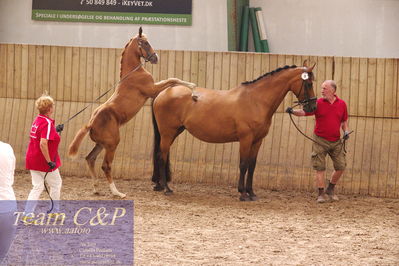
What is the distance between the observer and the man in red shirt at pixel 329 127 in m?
9.09

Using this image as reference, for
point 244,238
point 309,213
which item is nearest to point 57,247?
point 244,238

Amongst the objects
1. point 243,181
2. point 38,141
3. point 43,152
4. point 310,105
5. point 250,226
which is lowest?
point 250,226

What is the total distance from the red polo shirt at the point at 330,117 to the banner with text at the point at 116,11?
3.81 m

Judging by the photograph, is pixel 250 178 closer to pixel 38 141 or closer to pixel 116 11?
pixel 38 141

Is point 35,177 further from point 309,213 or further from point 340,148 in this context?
point 340,148

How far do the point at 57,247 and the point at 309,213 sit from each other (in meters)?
3.71

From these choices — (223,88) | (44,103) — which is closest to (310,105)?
(223,88)

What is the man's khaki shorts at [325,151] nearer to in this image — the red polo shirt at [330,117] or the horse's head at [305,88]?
the red polo shirt at [330,117]

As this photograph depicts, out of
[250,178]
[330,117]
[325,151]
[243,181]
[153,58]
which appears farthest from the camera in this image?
[250,178]

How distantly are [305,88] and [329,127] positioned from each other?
634 millimetres

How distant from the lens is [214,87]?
420 inches

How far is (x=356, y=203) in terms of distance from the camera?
375 inches

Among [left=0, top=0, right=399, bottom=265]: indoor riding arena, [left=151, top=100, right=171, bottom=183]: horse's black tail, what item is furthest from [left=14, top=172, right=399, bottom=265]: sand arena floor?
[left=151, top=100, right=171, bottom=183]: horse's black tail

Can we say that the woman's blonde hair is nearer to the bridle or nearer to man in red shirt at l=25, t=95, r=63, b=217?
man in red shirt at l=25, t=95, r=63, b=217
